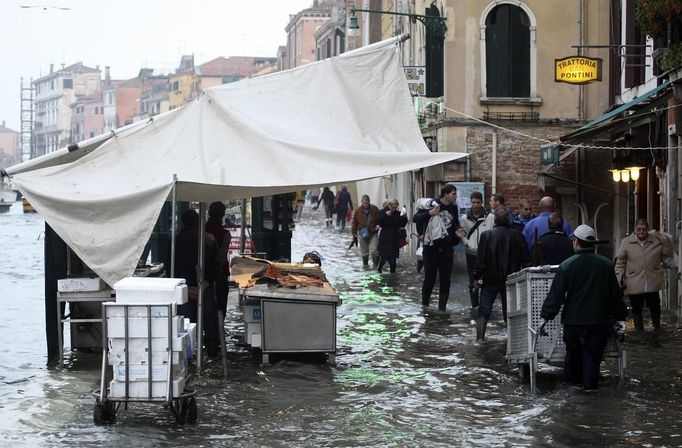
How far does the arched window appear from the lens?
25406 mm

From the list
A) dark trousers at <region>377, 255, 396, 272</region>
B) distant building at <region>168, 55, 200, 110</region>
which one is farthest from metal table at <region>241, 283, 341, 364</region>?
distant building at <region>168, 55, 200, 110</region>

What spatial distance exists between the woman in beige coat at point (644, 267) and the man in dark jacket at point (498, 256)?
2132mm

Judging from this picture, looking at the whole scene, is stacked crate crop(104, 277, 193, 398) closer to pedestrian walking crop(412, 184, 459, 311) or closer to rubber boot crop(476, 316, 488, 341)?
rubber boot crop(476, 316, 488, 341)

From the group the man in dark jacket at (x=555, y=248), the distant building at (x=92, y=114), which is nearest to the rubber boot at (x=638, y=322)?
the man in dark jacket at (x=555, y=248)

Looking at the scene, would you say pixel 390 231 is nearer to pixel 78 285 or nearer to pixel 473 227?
pixel 473 227

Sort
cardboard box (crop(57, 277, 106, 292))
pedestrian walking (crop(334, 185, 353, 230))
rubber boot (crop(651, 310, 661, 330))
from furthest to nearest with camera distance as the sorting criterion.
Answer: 1. pedestrian walking (crop(334, 185, 353, 230))
2. rubber boot (crop(651, 310, 661, 330))
3. cardboard box (crop(57, 277, 106, 292))

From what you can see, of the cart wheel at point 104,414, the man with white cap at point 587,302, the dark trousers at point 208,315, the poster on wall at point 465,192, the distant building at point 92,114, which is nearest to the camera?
the cart wheel at point 104,414

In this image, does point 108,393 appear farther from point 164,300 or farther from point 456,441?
point 456,441

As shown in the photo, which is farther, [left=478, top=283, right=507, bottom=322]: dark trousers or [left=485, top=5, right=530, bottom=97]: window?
[left=485, top=5, right=530, bottom=97]: window

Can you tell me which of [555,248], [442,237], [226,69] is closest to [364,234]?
[442,237]

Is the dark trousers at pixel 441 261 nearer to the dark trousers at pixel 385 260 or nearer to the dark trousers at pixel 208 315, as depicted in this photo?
the dark trousers at pixel 208 315

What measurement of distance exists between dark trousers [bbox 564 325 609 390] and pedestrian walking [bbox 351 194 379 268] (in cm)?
1651

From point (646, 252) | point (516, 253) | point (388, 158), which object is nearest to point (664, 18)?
point (646, 252)

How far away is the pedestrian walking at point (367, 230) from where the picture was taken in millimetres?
27734
